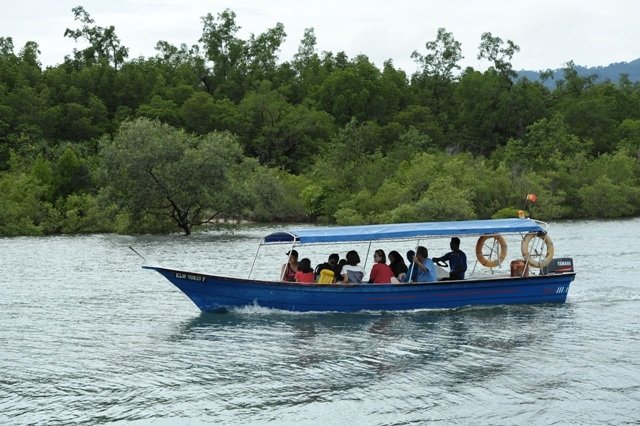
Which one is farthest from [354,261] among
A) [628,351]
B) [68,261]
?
[68,261]

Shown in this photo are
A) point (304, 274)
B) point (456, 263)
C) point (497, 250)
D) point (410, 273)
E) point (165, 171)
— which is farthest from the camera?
point (165, 171)

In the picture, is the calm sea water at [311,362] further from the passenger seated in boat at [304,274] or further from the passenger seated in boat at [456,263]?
the passenger seated in boat at [456,263]

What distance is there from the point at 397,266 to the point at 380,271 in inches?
31.5

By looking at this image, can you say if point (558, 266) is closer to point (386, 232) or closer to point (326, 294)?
point (386, 232)

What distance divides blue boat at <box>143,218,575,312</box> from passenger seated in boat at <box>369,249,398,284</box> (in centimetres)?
52

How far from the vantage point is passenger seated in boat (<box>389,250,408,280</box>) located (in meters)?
26.2

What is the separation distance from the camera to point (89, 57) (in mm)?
116625

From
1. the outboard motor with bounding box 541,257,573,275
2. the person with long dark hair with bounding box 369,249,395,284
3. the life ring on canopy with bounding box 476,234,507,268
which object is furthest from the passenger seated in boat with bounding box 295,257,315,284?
the outboard motor with bounding box 541,257,573,275

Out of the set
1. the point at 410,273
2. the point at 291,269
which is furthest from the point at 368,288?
the point at 291,269

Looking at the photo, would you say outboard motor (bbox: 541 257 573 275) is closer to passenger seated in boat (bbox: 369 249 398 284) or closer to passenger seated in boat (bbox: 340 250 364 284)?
passenger seated in boat (bbox: 369 249 398 284)

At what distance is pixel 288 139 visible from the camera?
98.2 meters

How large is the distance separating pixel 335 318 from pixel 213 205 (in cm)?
3158

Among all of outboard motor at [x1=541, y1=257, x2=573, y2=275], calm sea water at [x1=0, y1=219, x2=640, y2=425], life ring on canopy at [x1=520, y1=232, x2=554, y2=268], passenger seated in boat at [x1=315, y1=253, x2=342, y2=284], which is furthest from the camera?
outboard motor at [x1=541, y1=257, x2=573, y2=275]

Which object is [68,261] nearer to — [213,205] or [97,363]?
[213,205]
